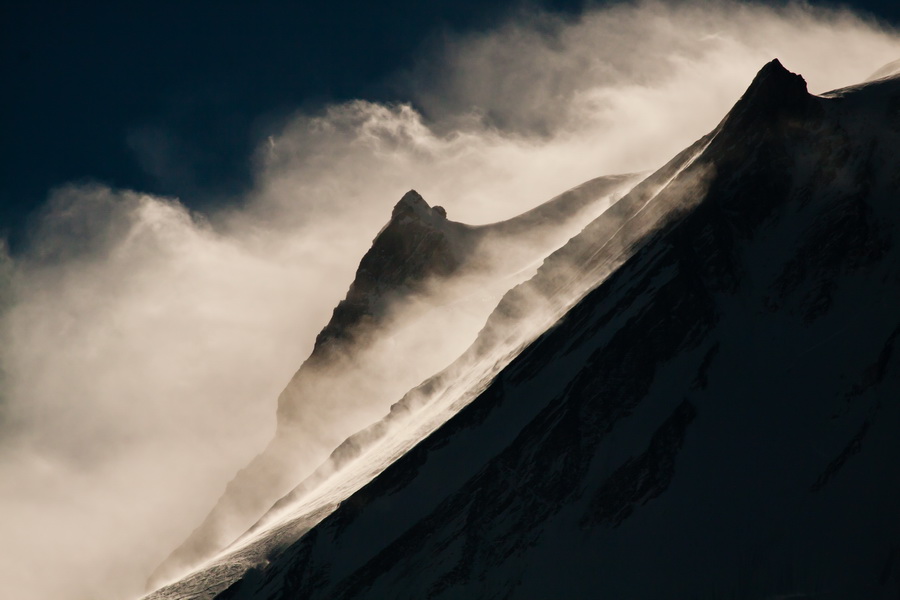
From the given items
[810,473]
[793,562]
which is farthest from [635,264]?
[793,562]

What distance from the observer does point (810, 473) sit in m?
110

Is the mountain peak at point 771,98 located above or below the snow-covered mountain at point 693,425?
above

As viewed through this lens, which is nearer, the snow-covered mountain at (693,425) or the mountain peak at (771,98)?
the snow-covered mountain at (693,425)

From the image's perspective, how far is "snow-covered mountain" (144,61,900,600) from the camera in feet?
354

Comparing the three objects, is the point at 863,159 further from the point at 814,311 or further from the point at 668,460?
the point at 668,460

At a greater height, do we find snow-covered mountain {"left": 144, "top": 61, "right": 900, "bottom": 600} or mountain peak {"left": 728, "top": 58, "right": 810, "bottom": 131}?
mountain peak {"left": 728, "top": 58, "right": 810, "bottom": 131}

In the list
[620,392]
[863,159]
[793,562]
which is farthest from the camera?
[863,159]

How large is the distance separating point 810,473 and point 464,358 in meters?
72.7

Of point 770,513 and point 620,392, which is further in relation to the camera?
point 620,392

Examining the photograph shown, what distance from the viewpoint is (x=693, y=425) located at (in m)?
120

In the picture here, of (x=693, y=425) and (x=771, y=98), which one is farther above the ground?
(x=771, y=98)

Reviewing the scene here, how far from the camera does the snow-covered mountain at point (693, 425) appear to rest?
108 m

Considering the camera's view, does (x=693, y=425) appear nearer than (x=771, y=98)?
Yes

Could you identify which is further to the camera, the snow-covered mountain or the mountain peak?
the mountain peak
